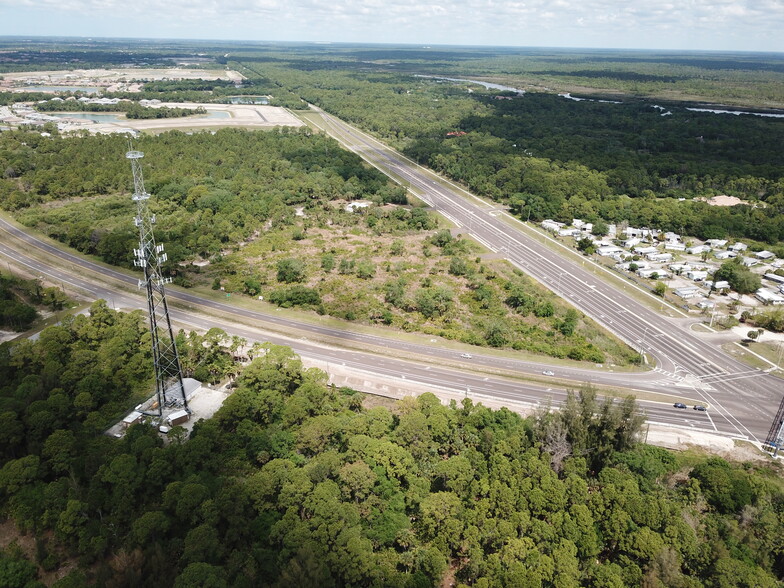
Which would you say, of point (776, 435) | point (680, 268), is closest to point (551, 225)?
point (680, 268)

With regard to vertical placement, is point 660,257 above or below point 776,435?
above

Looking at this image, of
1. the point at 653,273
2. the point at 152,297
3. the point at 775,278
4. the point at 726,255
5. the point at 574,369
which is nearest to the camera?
the point at 152,297

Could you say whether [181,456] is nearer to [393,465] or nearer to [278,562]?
[278,562]

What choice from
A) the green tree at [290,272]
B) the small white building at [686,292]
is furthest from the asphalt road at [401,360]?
the small white building at [686,292]

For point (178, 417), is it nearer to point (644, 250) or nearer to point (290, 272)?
point (290, 272)

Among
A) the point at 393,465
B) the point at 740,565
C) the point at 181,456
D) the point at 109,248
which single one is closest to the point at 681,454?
the point at 740,565

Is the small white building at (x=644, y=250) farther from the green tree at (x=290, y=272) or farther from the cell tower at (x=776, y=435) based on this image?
the green tree at (x=290, y=272)
